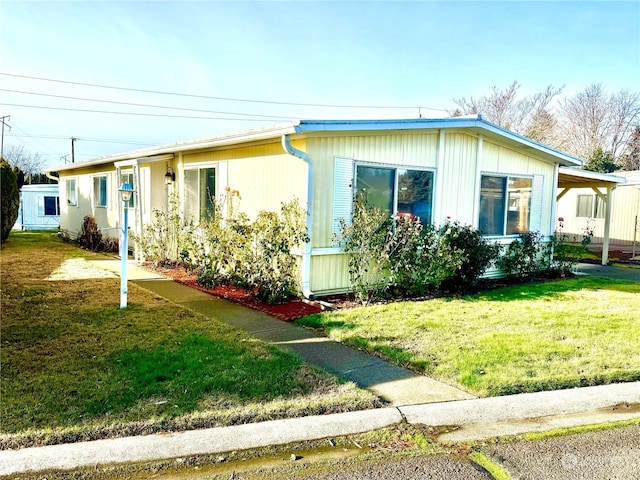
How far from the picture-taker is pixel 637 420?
12.1 ft

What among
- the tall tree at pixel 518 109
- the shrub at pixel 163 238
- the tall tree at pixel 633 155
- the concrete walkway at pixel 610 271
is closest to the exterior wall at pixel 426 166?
the concrete walkway at pixel 610 271

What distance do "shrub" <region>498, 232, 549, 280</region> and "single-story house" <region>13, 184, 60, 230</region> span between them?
71.9 feet

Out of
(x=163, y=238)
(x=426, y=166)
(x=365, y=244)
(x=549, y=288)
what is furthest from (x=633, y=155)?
(x=163, y=238)

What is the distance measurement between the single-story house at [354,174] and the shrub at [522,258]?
0.93 ft

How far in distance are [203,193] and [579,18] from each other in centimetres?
1101

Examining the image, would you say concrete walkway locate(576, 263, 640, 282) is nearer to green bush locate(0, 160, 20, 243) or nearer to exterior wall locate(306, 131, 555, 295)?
exterior wall locate(306, 131, 555, 295)

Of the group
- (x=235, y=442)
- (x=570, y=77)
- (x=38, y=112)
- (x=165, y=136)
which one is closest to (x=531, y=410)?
(x=235, y=442)

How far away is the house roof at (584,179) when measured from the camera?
1228 centimetres

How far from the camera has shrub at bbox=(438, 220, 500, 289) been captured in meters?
8.37

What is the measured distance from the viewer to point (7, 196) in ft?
47.3

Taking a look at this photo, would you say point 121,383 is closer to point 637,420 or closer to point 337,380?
point 337,380

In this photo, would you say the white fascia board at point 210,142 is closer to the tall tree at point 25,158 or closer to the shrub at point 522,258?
the shrub at point 522,258

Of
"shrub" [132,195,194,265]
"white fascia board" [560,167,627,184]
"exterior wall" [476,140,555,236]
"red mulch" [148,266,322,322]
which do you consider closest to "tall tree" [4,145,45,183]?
"shrub" [132,195,194,265]

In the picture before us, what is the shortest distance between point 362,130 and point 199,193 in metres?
4.31
